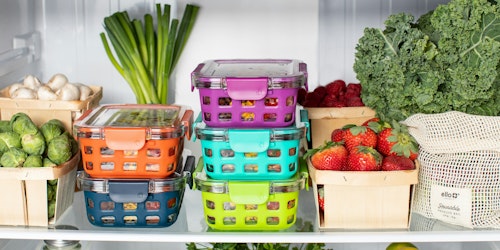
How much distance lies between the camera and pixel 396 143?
1.90 meters

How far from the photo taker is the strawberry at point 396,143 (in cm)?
189

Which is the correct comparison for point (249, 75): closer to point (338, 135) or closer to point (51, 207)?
point (338, 135)

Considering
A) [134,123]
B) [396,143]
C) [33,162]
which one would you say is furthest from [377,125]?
[33,162]

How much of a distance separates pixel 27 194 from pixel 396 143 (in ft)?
2.85

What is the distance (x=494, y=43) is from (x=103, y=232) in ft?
3.23

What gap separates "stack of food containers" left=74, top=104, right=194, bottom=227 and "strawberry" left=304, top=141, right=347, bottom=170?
1.04 ft

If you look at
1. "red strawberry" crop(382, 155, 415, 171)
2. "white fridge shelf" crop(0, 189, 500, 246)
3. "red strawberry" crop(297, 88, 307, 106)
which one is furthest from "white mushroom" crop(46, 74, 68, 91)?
"red strawberry" crop(382, 155, 415, 171)

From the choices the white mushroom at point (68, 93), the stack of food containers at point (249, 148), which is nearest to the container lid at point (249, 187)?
the stack of food containers at point (249, 148)

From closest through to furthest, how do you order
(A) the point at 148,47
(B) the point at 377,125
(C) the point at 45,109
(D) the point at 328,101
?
1. (B) the point at 377,125
2. (C) the point at 45,109
3. (D) the point at 328,101
4. (A) the point at 148,47

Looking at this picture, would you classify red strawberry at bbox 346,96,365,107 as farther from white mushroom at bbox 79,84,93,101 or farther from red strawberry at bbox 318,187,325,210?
white mushroom at bbox 79,84,93,101

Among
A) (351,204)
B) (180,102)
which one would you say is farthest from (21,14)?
(351,204)

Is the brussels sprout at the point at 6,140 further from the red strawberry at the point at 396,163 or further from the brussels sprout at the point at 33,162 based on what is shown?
the red strawberry at the point at 396,163

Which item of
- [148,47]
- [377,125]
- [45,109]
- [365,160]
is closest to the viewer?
[365,160]

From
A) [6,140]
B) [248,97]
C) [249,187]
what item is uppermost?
[248,97]
